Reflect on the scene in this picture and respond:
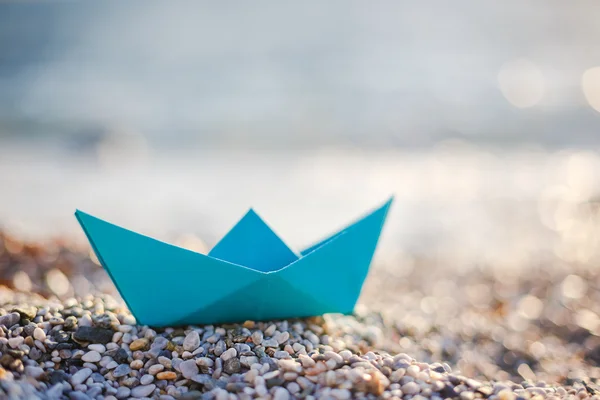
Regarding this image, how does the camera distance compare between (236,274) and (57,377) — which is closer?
(57,377)

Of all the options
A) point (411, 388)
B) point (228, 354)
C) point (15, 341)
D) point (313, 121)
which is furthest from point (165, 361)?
point (313, 121)

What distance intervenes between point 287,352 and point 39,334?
105cm

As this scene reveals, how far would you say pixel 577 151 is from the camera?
34.5 ft

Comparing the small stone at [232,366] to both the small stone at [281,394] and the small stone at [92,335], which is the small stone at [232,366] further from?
the small stone at [92,335]

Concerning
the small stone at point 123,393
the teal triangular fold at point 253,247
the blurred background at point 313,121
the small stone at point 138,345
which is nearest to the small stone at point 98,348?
the small stone at point 138,345

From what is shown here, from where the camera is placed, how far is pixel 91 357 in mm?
2303

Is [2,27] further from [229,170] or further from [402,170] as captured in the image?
[402,170]

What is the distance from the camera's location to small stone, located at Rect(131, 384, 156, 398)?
2.17 metres

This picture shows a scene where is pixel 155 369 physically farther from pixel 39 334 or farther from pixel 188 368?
pixel 39 334

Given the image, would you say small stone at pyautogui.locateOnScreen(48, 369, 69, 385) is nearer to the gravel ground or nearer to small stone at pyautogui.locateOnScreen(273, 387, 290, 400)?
the gravel ground

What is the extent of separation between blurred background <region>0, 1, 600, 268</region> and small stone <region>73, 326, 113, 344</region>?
9.18ft

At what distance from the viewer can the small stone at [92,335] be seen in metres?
2.38

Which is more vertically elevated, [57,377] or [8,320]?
[8,320]

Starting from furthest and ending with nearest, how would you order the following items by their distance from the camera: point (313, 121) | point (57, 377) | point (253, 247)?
point (313, 121)
point (253, 247)
point (57, 377)
